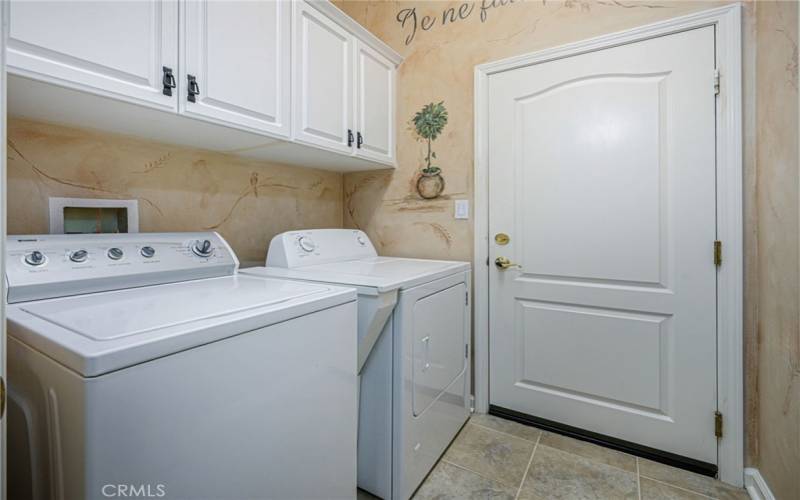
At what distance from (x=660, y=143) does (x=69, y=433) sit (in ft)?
7.39

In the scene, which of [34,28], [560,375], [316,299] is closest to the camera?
[34,28]

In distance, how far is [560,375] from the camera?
1.99 meters

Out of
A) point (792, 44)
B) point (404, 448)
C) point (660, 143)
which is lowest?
point (404, 448)

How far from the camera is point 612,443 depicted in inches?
72.9

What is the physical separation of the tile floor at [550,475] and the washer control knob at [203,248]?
3.84 feet

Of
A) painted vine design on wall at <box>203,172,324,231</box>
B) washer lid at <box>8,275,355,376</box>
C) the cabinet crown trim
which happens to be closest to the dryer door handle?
washer lid at <box>8,275,355,376</box>

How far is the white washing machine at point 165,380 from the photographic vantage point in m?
0.66

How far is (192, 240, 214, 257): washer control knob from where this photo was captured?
4.83ft

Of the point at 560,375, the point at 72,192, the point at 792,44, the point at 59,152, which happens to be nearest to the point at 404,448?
the point at 560,375

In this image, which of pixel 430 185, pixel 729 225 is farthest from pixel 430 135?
pixel 729 225

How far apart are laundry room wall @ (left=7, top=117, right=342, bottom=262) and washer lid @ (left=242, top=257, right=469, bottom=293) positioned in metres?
0.42

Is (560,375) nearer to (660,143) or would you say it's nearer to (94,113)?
(660,143)

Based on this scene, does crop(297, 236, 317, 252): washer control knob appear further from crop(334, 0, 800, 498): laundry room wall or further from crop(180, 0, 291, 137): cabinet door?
crop(334, 0, 800, 498): laundry room wall

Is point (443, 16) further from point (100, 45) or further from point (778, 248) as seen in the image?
point (778, 248)
